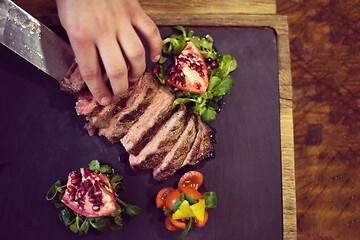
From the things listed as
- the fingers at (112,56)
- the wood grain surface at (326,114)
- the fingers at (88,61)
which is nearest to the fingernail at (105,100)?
the fingers at (88,61)

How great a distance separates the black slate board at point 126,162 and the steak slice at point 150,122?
170 mm

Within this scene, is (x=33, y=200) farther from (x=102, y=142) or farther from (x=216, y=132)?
(x=216, y=132)

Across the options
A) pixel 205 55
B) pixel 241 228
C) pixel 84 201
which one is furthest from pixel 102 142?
pixel 241 228

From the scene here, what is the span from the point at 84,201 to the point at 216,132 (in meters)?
0.91

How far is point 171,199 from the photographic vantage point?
1933mm

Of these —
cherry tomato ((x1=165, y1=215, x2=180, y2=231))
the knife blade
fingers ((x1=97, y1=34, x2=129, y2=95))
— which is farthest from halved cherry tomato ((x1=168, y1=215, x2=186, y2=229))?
the knife blade

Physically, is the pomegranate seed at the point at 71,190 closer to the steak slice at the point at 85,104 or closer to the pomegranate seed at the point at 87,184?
the pomegranate seed at the point at 87,184

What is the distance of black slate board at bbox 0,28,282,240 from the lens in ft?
6.84

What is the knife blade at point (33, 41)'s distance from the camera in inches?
71.9

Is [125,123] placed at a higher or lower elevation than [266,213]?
higher

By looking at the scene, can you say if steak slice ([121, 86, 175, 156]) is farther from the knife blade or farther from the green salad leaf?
the knife blade

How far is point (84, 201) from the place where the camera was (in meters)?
1.88

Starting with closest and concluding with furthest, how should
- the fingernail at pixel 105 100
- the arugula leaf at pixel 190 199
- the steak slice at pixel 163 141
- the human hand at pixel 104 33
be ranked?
the human hand at pixel 104 33 < the fingernail at pixel 105 100 < the arugula leaf at pixel 190 199 < the steak slice at pixel 163 141

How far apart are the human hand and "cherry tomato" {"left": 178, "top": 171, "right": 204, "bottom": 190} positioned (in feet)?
2.50
